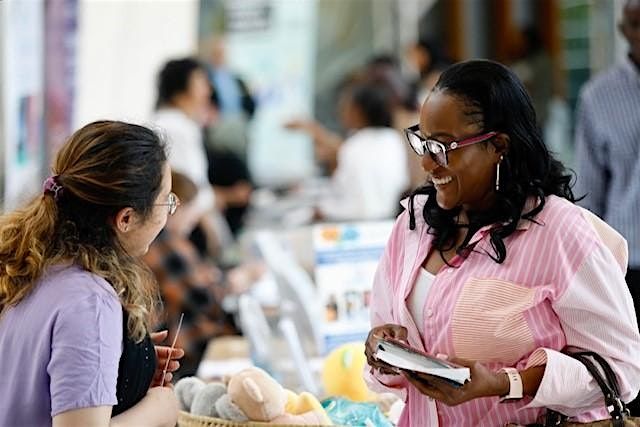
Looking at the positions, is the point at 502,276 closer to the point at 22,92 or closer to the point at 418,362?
the point at 418,362

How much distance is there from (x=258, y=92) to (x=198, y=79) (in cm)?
184

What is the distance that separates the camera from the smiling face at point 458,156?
2.10 m

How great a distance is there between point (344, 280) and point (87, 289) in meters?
1.72

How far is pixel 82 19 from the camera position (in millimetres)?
6004

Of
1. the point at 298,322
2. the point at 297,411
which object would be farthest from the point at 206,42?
the point at 297,411

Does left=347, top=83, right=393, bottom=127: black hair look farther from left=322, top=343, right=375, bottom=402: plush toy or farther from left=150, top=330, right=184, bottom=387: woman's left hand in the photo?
left=150, top=330, right=184, bottom=387: woman's left hand

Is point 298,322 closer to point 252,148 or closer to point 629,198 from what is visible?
point 629,198

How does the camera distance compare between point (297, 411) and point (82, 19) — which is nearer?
point (297, 411)

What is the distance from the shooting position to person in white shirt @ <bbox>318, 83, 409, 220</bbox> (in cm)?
605

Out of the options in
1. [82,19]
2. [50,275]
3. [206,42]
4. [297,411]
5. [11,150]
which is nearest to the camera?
[50,275]

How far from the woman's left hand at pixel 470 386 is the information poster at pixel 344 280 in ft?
5.45

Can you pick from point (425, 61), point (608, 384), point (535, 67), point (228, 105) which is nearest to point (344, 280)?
point (608, 384)

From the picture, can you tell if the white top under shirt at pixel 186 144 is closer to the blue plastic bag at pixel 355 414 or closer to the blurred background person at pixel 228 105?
the blurred background person at pixel 228 105

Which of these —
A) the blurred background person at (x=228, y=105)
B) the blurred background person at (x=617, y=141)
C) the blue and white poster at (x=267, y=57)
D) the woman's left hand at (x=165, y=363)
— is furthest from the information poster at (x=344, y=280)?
the blue and white poster at (x=267, y=57)
